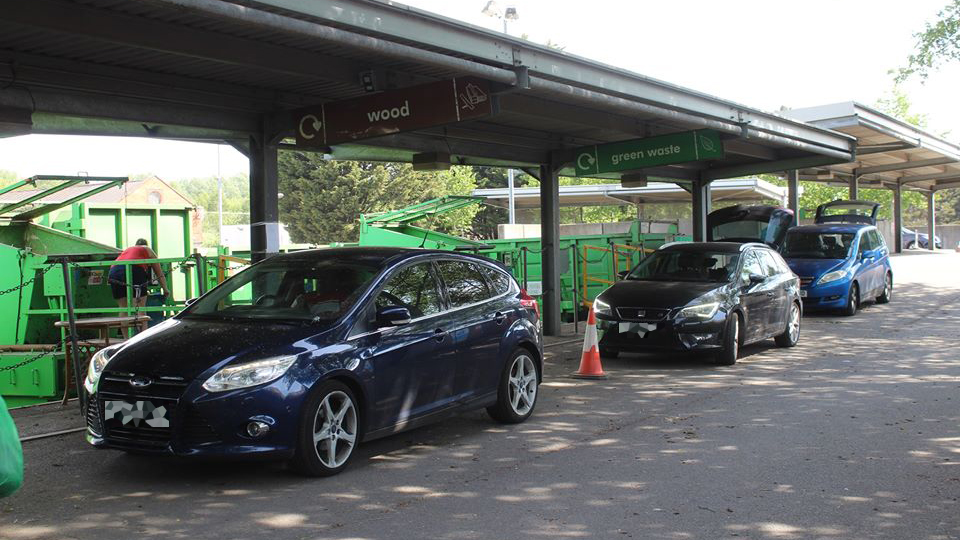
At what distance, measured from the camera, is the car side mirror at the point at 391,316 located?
7.01 m

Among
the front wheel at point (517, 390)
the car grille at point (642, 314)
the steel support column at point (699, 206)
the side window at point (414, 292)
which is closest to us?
the side window at point (414, 292)

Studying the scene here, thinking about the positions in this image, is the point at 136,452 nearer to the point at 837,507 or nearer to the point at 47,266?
the point at 837,507

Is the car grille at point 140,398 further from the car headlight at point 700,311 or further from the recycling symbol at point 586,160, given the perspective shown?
the recycling symbol at point 586,160

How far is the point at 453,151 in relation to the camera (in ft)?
49.6

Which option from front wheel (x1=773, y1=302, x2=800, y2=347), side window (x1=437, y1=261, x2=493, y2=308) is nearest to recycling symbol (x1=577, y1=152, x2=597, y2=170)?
front wheel (x1=773, y1=302, x2=800, y2=347)

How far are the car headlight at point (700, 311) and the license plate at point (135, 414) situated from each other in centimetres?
741

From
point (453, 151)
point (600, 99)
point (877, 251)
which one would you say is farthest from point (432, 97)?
point (877, 251)

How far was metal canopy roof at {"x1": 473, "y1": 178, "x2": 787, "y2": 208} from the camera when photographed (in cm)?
3516

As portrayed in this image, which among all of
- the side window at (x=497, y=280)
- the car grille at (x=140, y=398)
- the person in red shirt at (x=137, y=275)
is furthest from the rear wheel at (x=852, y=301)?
the car grille at (x=140, y=398)

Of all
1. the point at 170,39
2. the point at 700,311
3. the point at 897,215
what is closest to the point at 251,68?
the point at 170,39

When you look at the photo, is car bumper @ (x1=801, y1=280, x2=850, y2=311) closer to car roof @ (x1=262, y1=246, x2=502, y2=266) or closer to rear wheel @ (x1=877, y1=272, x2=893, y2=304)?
rear wheel @ (x1=877, y1=272, x2=893, y2=304)

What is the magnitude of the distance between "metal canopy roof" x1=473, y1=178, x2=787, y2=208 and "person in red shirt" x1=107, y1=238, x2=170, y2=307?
72.9 ft

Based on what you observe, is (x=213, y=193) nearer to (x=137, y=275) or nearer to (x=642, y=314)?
(x=137, y=275)

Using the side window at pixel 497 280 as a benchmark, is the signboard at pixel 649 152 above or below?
above
